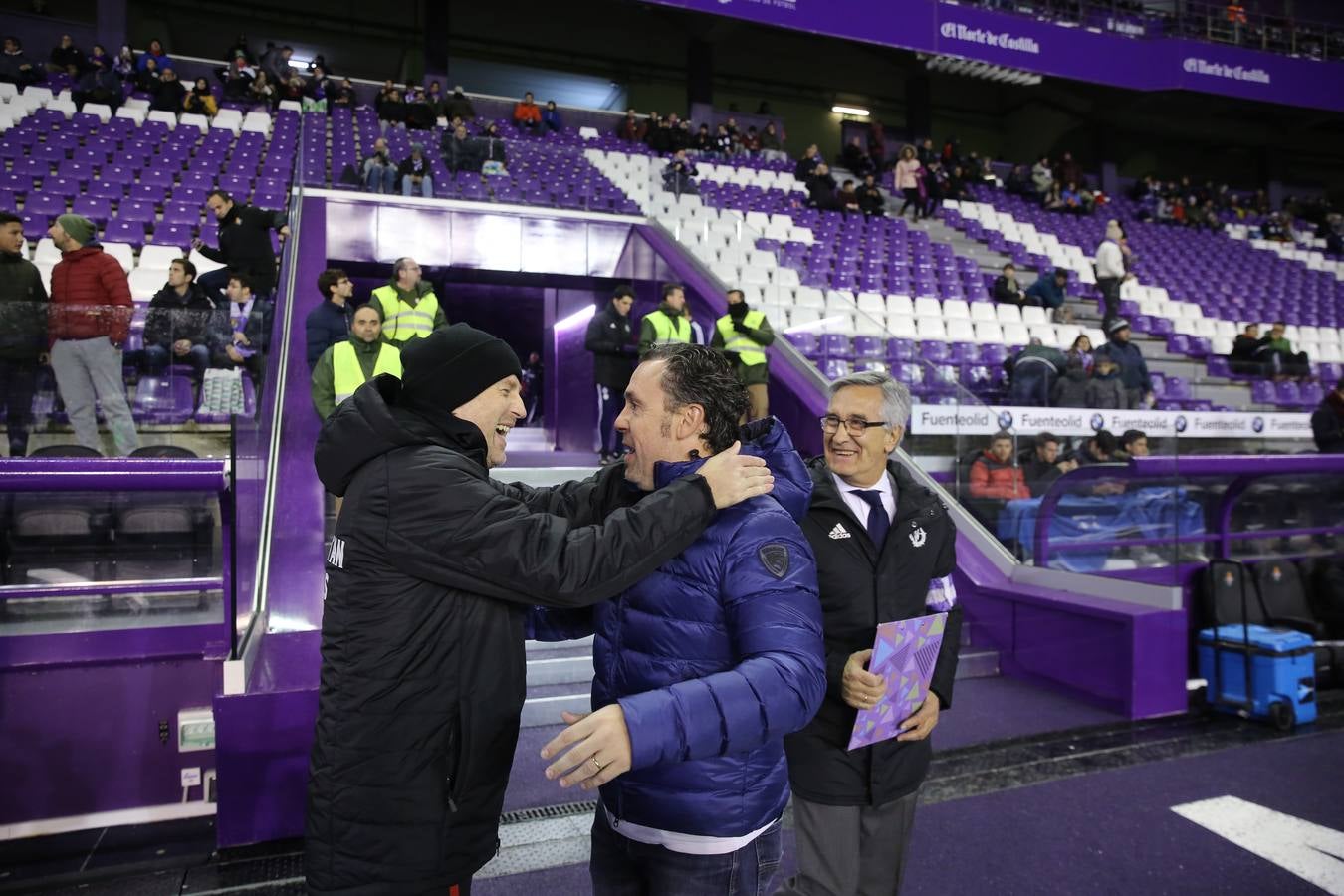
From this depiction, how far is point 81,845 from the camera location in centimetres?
302

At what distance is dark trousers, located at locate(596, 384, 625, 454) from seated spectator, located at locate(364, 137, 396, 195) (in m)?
4.84

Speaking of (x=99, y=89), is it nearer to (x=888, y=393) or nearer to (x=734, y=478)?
(x=888, y=393)

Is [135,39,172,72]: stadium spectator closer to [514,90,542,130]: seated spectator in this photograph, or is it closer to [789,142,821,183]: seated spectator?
[514,90,542,130]: seated spectator

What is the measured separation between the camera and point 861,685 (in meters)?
1.87

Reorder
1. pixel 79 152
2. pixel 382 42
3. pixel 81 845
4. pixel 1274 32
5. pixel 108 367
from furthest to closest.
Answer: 1. pixel 1274 32
2. pixel 382 42
3. pixel 79 152
4. pixel 108 367
5. pixel 81 845

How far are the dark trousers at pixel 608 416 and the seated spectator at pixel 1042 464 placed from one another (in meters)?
3.32

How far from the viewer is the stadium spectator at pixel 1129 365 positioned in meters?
8.73

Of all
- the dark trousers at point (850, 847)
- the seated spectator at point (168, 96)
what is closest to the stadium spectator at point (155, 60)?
the seated spectator at point (168, 96)

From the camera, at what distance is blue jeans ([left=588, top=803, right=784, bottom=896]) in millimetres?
1424

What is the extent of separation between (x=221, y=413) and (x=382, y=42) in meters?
18.4

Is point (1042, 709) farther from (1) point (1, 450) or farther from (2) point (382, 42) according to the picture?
(2) point (382, 42)

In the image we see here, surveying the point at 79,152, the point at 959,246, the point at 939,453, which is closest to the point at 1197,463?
the point at 939,453

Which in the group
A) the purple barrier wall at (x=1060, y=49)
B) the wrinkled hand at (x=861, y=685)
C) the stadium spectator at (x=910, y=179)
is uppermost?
the purple barrier wall at (x=1060, y=49)

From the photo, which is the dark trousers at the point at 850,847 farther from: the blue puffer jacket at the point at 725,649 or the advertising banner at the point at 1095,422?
the advertising banner at the point at 1095,422
